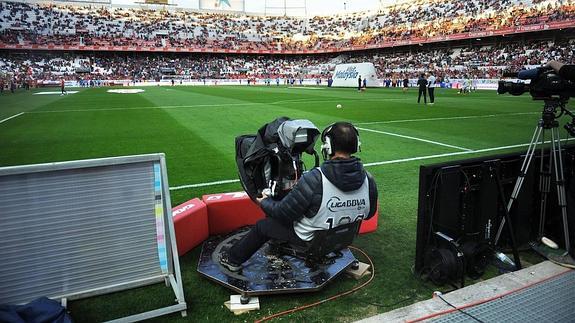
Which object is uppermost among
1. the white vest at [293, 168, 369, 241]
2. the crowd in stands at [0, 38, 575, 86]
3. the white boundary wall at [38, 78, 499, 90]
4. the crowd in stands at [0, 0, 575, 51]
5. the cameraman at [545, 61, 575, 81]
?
the crowd in stands at [0, 0, 575, 51]

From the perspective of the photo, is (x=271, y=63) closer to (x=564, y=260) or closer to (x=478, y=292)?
(x=564, y=260)

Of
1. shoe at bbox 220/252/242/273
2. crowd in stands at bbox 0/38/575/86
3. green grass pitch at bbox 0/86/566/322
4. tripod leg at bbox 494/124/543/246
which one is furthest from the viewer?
crowd in stands at bbox 0/38/575/86

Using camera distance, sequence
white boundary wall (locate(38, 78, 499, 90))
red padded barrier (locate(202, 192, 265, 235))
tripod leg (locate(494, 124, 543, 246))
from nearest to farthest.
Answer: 1. tripod leg (locate(494, 124, 543, 246))
2. red padded barrier (locate(202, 192, 265, 235))
3. white boundary wall (locate(38, 78, 499, 90))

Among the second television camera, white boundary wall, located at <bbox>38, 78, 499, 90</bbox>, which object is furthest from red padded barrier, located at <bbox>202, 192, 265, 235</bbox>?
white boundary wall, located at <bbox>38, 78, 499, 90</bbox>

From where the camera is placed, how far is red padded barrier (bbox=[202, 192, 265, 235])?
489cm

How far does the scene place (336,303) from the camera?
3.49 metres

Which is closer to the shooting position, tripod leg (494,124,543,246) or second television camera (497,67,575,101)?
second television camera (497,67,575,101)

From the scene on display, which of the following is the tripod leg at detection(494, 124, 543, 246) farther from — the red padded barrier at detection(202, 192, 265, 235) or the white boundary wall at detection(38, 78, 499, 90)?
the white boundary wall at detection(38, 78, 499, 90)

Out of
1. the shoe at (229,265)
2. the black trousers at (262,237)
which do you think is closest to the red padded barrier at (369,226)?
the black trousers at (262,237)

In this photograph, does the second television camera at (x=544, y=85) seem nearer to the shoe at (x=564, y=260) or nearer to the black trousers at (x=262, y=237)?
the shoe at (x=564, y=260)

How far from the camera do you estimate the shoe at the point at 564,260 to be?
4.02 m

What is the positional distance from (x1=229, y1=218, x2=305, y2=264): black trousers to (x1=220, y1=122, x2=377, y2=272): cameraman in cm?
1

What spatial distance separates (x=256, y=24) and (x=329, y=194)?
90179 millimetres

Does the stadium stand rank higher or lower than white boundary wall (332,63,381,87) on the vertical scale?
higher
